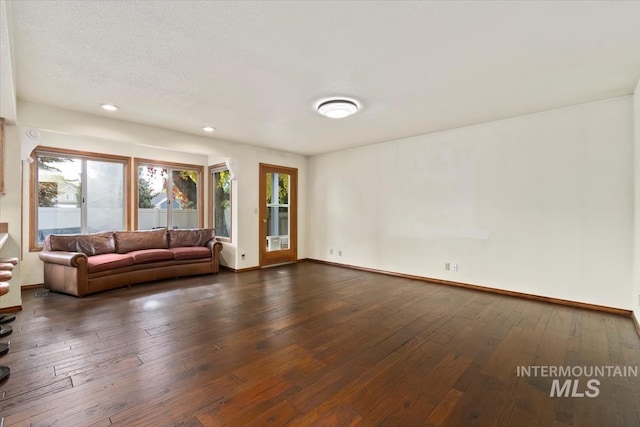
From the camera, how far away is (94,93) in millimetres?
3166

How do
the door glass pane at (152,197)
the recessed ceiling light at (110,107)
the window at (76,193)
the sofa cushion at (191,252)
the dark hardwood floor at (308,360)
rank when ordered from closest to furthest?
1. the dark hardwood floor at (308,360)
2. the recessed ceiling light at (110,107)
3. the window at (76,193)
4. the sofa cushion at (191,252)
5. the door glass pane at (152,197)

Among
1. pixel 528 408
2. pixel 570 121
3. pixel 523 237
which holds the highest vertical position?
pixel 570 121

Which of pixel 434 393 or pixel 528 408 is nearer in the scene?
pixel 528 408

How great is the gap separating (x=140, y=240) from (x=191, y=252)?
2.95 feet

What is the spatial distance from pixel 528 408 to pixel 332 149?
517cm

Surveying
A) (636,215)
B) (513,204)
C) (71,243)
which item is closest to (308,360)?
(513,204)

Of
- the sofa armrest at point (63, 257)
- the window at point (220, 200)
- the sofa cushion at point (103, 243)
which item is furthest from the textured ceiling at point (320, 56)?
the window at point (220, 200)

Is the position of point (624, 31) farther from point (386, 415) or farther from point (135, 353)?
point (135, 353)

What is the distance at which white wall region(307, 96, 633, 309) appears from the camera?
11.0ft

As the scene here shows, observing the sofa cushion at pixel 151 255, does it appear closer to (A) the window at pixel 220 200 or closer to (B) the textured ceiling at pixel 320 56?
(A) the window at pixel 220 200

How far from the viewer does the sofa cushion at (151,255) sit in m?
4.57

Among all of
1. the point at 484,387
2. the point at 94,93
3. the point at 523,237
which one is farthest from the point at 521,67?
the point at 94,93

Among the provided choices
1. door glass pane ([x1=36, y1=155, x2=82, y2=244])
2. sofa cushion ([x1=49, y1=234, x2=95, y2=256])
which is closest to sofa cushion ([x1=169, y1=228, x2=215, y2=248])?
sofa cushion ([x1=49, y1=234, x2=95, y2=256])

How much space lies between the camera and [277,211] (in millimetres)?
6383
